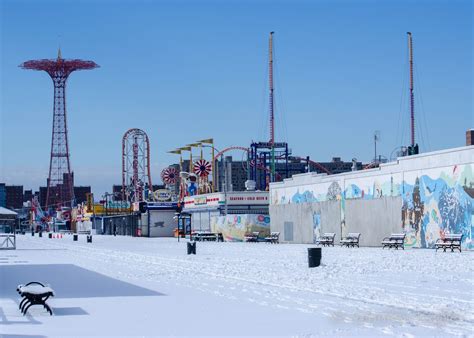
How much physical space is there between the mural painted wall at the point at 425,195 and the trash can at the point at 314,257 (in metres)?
16.7

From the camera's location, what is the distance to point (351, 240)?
56375 mm

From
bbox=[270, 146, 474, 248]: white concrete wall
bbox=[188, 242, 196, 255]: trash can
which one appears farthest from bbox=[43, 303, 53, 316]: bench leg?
bbox=[270, 146, 474, 248]: white concrete wall

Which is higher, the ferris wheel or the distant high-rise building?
the ferris wheel

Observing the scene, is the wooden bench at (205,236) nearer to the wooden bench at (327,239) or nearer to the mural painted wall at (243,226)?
the mural painted wall at (243,226)

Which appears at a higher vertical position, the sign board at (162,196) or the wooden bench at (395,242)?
the sign board at (162,196)

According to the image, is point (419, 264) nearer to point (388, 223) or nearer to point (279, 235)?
point (388, 223)

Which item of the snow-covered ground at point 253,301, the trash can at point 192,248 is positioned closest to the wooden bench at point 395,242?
the trash can at point 192,248

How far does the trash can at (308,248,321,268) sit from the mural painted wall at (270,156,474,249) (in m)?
A: 16.7

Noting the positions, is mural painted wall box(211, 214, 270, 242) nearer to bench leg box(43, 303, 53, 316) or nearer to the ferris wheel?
the ferris wheel

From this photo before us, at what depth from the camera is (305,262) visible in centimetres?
3650

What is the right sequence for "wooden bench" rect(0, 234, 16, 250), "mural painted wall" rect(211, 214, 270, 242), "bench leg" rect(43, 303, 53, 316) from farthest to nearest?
"mural painted wall" rect(211, 214, 270, 242) → "wooden bench" rect(0, 234, 16, 250) → "bench leg" rect(43, 303, 53, 316)

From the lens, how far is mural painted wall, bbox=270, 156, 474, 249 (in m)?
47.1

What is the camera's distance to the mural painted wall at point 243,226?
74.4 meters

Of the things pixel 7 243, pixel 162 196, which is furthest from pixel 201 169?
pixel 7 243
